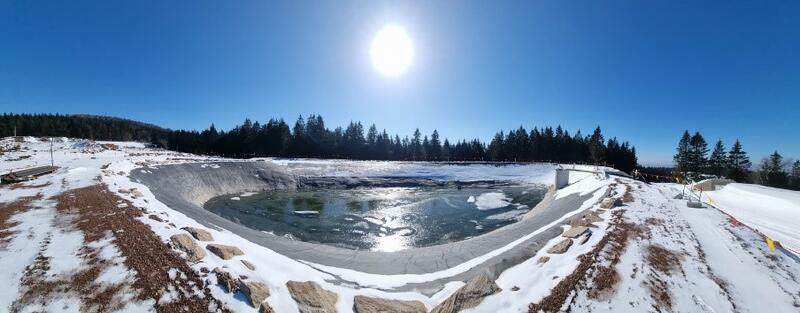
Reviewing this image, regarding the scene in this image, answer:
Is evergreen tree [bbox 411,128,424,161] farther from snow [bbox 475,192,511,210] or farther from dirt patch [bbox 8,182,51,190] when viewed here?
dirt patch [bbox 8,182,51,190]

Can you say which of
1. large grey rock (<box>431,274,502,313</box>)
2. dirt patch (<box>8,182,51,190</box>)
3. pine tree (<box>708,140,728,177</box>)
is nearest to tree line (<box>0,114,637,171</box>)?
pine tree (<box>708,140,728,177</box>)

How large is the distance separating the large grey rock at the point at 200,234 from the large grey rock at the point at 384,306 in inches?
235

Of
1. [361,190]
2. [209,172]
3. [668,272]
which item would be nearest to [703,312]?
[668,272]

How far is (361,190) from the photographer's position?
44.5 meters

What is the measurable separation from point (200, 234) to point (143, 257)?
7.21ft

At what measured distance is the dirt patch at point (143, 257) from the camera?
6.64 metres

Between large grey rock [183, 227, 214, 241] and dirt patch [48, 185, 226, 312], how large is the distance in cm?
101

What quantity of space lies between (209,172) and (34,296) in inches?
1415

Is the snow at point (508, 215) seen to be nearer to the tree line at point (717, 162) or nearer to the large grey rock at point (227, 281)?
the large grey rock at point (227, 281)

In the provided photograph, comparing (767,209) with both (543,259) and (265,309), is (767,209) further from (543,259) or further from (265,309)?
(265,309)

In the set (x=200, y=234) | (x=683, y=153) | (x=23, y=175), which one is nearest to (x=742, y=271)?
(x=200, y=234)

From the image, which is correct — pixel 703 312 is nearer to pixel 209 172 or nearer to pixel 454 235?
pixel 454 235

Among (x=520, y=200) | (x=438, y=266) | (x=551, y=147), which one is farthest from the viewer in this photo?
(x=551, y=147)

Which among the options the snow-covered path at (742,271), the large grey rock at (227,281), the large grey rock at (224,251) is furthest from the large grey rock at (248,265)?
the snow-covered path at (742,271)
